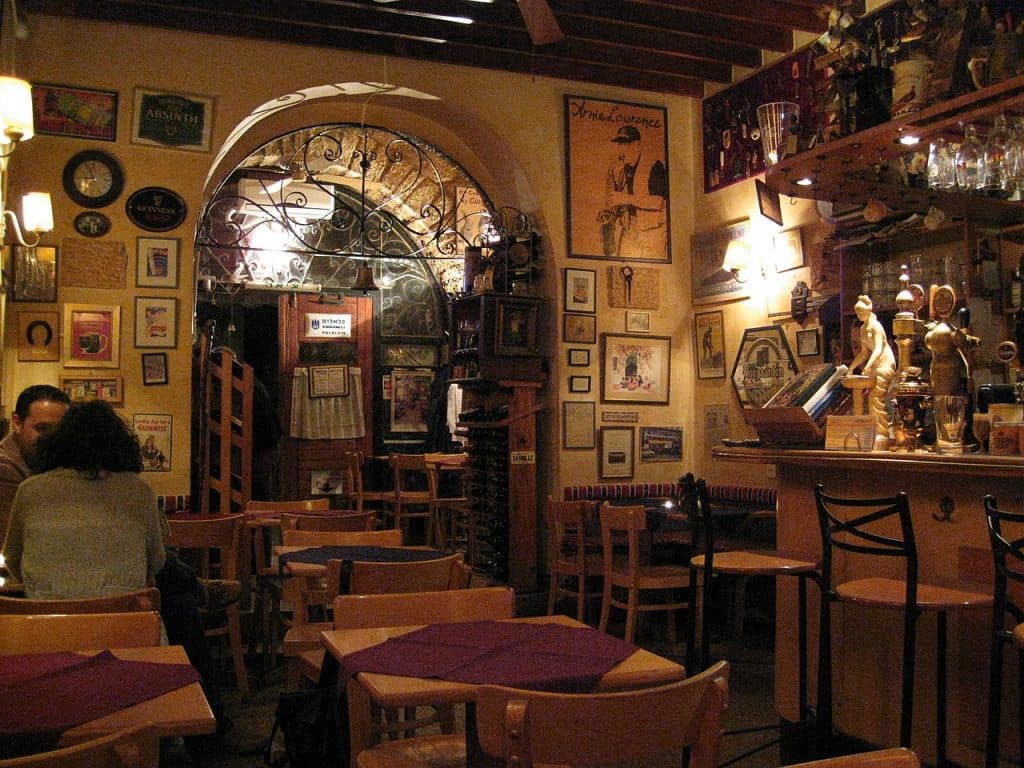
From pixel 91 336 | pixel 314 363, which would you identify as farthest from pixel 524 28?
pixel 314 363

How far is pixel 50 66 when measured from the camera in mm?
6254

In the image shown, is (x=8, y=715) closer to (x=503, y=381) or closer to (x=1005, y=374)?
(x=1005, y=374)

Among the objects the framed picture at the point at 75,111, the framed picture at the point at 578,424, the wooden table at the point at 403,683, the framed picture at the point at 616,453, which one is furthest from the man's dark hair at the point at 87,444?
the framed picture at the point at 616,453

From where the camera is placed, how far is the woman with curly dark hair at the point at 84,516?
3.40 meters

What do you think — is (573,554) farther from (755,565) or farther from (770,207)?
(755,565)

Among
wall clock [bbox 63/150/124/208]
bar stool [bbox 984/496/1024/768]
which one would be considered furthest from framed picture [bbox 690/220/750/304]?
bar stool [bbox 984/496/1024/768]

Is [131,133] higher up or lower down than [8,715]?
higher up

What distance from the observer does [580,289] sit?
24.5 ft

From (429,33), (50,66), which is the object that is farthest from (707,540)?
(50,66)

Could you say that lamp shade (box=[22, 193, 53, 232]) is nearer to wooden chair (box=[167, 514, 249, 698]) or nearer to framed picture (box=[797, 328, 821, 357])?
wooden chair (box=[167, 514, 249, 698])

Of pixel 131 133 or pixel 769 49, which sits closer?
pixel 131 133

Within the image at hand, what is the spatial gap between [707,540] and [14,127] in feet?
10.3

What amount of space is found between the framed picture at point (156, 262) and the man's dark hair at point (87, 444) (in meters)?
2.99

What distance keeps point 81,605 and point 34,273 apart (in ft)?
12.7
